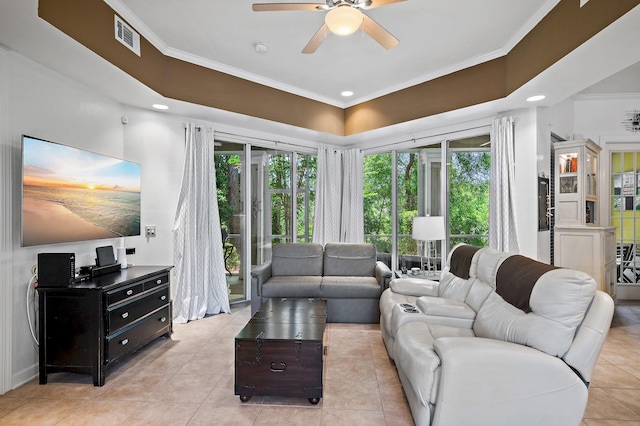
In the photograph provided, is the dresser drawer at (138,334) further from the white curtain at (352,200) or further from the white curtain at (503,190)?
the white curtain at (503,190)

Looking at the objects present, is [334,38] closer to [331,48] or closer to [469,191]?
[331,48]

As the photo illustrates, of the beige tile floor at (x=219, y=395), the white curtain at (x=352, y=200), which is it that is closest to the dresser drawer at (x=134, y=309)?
the beige tile floor at (x=219, y=395)

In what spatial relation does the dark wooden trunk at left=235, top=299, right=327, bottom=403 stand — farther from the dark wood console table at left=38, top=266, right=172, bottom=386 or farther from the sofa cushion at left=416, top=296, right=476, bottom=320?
the dark wood console table at left=38, top=266, right=172, bottom=386

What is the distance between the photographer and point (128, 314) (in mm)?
2916

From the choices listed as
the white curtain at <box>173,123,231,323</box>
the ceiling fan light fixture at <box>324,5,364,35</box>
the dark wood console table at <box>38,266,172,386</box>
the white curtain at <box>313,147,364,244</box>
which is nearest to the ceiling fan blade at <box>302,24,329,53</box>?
the ceiling fan light fixture at <box>324,5,364,35</box>

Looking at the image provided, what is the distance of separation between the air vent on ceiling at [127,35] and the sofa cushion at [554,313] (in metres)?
3.57

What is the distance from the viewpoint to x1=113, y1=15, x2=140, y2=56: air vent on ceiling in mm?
2906

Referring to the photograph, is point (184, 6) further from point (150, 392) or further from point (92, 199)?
point (150, 392)

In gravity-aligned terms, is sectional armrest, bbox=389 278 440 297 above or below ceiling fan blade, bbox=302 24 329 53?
below

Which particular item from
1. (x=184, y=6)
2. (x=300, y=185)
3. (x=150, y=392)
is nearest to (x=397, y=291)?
(x=150, y=392)

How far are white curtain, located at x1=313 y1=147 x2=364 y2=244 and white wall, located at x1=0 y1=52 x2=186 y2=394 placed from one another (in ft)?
7.31

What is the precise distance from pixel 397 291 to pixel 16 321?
126 inches

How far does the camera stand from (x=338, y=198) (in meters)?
5.84

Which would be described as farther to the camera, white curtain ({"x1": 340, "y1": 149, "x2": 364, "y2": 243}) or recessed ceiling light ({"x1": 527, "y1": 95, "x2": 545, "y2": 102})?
white curtain ({"x1": 340, "y1": 149, "x2": 364, "y2": 243})
